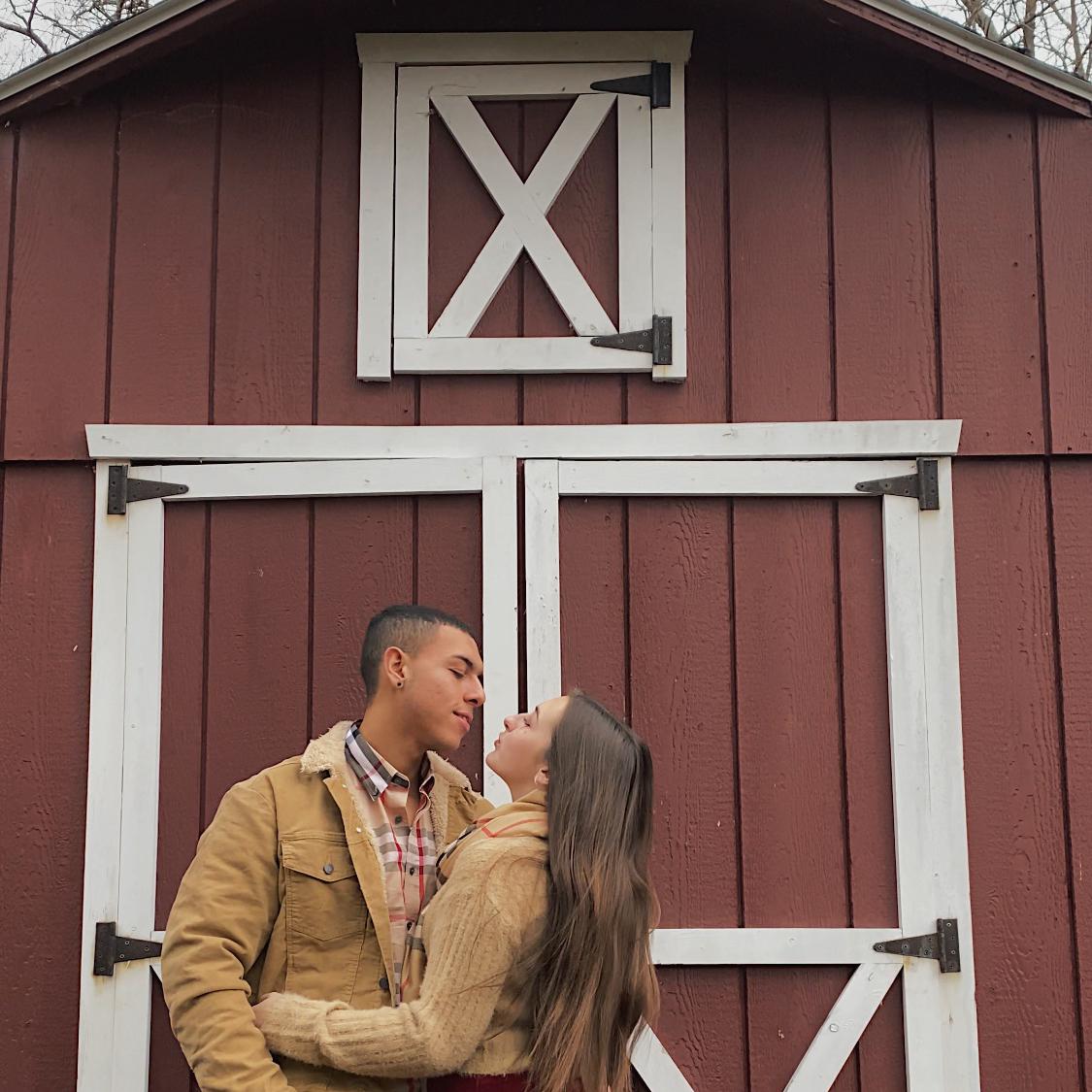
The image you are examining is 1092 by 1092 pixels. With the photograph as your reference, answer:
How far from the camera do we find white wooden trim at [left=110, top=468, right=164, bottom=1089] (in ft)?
12.4

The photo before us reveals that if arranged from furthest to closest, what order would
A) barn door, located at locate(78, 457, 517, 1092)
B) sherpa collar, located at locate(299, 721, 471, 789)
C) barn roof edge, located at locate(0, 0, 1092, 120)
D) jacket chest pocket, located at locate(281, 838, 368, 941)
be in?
1. barn roof edge, located at locate(0, 0, 1092, 120)
2. barn door, located at locate(78, 457, 517, 1092)
3. sherpa collar, located at locate(299, 721, 471, 789)
4. jacket chest pocket, located at locate(281, 838, 368, 941)

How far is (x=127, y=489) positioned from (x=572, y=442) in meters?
1.30

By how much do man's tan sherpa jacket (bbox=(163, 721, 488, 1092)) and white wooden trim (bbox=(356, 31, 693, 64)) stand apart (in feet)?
7.74

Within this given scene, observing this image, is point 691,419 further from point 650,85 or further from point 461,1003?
point 461,1003

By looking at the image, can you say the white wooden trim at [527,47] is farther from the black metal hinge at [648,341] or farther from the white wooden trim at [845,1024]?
the white wooden trim at [845,1024]

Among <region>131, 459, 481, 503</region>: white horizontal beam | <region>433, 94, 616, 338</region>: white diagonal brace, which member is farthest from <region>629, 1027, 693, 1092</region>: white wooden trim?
<region>433, 94, 616, 338</region>: white diagonal brace

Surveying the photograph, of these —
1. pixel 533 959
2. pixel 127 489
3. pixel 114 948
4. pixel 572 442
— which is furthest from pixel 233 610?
pixel 533 959

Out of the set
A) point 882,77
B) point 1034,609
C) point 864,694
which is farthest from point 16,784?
point 882,77

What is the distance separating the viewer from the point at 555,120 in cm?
417

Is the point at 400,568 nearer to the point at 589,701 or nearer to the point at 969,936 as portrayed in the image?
the point at 589,701

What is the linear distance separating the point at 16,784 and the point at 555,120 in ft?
8.24

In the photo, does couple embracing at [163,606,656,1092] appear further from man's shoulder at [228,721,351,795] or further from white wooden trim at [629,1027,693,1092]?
white wooden trim at [629,1027,693,1092]

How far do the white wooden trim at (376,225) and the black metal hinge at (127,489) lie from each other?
642 millimetres

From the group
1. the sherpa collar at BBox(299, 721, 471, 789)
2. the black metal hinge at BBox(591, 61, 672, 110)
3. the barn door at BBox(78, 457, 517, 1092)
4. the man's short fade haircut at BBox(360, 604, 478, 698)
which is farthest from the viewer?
the black metal hinge at BBox(591, 61, 672, 110)
